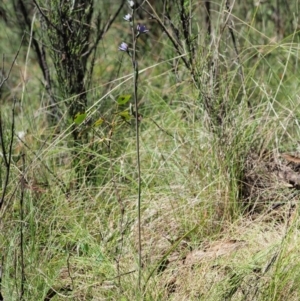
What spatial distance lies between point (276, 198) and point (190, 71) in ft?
2.08

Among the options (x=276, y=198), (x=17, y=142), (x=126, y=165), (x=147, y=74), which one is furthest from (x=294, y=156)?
(x=147, y=74)

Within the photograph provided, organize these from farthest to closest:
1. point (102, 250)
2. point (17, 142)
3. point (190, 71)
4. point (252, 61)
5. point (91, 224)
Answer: point (252, 61)
point (17, 142)
point (190, 71)
point (91, 224)
point (102, 250)

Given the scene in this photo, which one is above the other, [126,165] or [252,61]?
[252,61]

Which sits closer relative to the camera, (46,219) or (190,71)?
(46,219)

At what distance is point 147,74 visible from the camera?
4684 mm

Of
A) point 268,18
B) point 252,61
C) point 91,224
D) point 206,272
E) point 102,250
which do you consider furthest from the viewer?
point 268,18

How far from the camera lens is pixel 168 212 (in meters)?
3.05

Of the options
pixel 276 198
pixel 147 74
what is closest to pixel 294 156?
pixel 276 198

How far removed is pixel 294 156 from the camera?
323cm

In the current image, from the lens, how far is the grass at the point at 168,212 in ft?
8.59

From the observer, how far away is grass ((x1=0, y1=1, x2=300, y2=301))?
2619mm

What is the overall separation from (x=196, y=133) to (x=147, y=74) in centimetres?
139

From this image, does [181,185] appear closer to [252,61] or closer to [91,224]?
[91,224]

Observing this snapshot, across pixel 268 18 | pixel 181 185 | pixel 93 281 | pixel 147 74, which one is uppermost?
pixel 268 18
